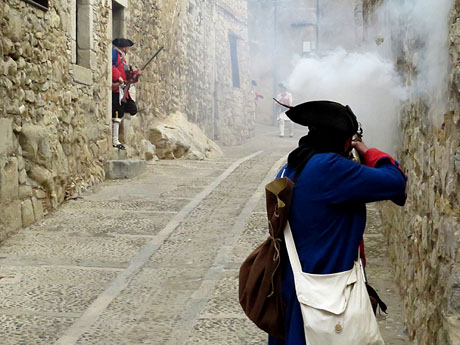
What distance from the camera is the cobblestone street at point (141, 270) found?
12.9 ft

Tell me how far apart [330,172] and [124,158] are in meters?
8.12

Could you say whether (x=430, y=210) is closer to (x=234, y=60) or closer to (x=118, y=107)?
(x=118, y=107)

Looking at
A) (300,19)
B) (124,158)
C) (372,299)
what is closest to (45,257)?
(372,299)

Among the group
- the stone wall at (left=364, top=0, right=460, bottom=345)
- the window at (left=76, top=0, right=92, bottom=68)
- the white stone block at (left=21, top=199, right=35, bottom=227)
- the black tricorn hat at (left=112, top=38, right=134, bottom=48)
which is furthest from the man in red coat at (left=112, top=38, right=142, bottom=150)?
the stone wall at (left=364, top=0, right=460, bottom=345)

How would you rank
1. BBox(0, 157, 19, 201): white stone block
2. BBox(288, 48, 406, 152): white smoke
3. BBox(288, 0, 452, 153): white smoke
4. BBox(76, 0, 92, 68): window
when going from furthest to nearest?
BBox(76, 0, 92, 68): window → BBox(0, 157, 19, 201): white stone block → BBox(288, 48, 406, 152): white smoke → BBox(288, 0, 452, 153): white smoke

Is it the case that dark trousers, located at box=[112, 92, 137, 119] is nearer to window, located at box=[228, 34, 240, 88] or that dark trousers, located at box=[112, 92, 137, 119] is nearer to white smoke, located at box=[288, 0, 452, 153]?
white smoke, located at box=[288, 0, 452, 153]

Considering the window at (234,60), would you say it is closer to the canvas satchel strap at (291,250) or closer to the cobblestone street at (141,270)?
the cobblestone street at (141,270)

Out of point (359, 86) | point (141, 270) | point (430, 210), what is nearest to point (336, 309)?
point (430, 210)

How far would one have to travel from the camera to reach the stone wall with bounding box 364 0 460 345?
2.52 m

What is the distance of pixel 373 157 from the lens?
7.72 feet

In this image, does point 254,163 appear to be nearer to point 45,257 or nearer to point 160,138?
point 160,138

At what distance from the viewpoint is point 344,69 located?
4.30 meters

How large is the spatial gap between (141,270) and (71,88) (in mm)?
3517

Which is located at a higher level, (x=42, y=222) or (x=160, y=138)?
(x=160, y=138)
